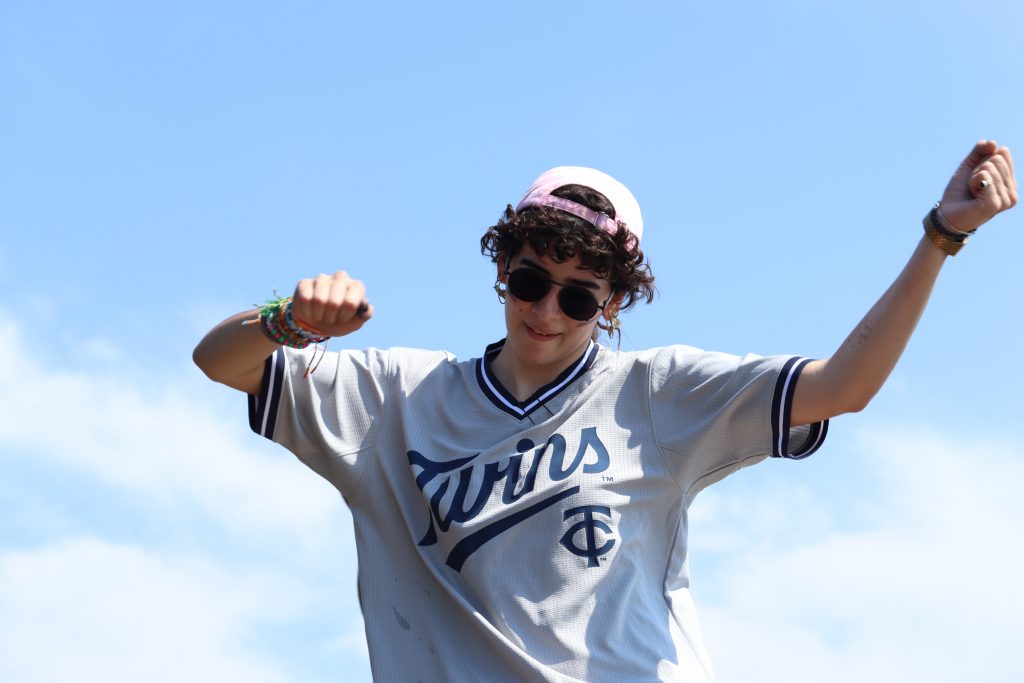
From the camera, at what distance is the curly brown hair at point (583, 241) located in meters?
5.15

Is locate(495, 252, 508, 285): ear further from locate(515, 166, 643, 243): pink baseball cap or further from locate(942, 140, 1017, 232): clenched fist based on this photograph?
locate(942, 140, 1017, 232): clenched fist

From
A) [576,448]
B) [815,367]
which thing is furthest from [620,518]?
[815,367]

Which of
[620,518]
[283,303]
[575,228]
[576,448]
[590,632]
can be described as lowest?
[590,632]

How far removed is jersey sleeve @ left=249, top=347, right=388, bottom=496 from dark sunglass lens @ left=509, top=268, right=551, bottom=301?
638 mm

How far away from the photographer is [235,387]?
4957 millimetres

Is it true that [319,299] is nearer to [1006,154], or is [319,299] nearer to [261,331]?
[261,331]

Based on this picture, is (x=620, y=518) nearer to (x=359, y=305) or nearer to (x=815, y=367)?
(x=815, y=367)

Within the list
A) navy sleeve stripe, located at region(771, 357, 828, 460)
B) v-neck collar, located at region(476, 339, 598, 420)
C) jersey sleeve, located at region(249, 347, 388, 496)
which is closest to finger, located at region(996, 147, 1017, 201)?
navy sleeve stripe, located at region(771, 357, 828, 460)

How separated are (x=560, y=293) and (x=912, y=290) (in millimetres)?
1294

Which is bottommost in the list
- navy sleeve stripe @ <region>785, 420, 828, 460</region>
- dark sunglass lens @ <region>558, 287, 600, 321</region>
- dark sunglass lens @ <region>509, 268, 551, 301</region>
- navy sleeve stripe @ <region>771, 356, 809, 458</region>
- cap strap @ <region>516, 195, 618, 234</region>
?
navy sleeve stripe @ <region>785, 420, 828, 460</region>

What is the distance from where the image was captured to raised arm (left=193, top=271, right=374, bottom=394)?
4.36 meters

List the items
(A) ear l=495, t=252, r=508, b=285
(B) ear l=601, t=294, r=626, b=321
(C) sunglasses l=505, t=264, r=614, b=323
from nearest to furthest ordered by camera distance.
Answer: (C) sunglasses l=505, t=264, r=614, b=323 → (B) ear l=601, t=294, r=626, b=321 → (A) ear l=495, t=252, r=508, b=285

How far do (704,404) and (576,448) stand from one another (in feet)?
1.55

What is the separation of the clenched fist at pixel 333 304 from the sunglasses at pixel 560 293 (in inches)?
34.2
